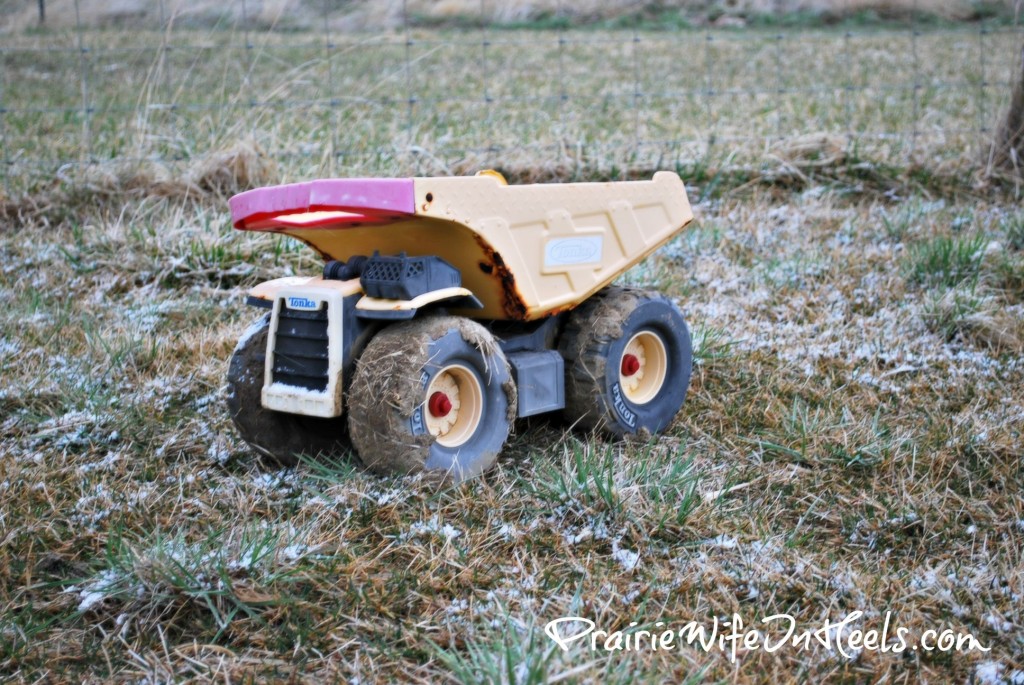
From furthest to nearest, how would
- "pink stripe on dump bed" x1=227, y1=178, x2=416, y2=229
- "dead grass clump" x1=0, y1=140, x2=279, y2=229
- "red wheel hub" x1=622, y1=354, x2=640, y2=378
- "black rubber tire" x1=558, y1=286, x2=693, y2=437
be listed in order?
"dead grass clump" x1=0, y1=140, x2=279, y2=229
"red wheel hub" x1=622, y1=354, x2=640, y2=378
"black rubber tire" x1=558, y1=286, x2=693, y2=437
"pink stripe on dump bed" x1=227, y1=178, x2=416, y2=229

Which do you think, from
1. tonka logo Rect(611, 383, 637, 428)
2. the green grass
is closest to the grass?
the green grass

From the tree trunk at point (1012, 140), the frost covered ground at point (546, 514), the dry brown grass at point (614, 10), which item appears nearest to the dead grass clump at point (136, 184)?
the frost covered ground at point (546, 514)

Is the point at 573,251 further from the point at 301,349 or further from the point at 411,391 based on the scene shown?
the point at 301,349

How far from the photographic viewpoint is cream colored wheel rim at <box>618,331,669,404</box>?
319cm

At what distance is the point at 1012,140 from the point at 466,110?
361 centimetres

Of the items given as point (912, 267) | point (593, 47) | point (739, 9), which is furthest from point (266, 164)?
point (739, 9)

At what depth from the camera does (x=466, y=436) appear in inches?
108

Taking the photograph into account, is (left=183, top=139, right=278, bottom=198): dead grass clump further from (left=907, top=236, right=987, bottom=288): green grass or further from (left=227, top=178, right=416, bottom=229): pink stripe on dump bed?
(left=907, top=236, right=987, bottom=288): green grass

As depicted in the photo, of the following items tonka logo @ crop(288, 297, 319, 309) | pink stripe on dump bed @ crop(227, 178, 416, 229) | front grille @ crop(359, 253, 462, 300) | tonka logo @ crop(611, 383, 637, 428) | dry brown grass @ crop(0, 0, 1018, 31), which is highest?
dry brown grass @ crop(0, 0, 1018, 31)

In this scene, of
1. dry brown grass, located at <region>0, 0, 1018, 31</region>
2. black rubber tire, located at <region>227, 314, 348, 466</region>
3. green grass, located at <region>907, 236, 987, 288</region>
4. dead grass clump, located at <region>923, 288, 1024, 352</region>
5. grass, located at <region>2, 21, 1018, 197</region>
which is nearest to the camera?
black rubber tire, located at <region>227, 314, 348, 466</region>

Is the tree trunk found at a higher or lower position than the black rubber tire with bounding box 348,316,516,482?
higher

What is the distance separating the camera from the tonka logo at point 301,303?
2.66m

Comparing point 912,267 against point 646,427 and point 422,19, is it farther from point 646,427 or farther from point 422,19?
point 422,19

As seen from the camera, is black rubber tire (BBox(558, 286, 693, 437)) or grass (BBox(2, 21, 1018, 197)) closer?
black rubber tire (BBox(558, 286, 693, 437))
